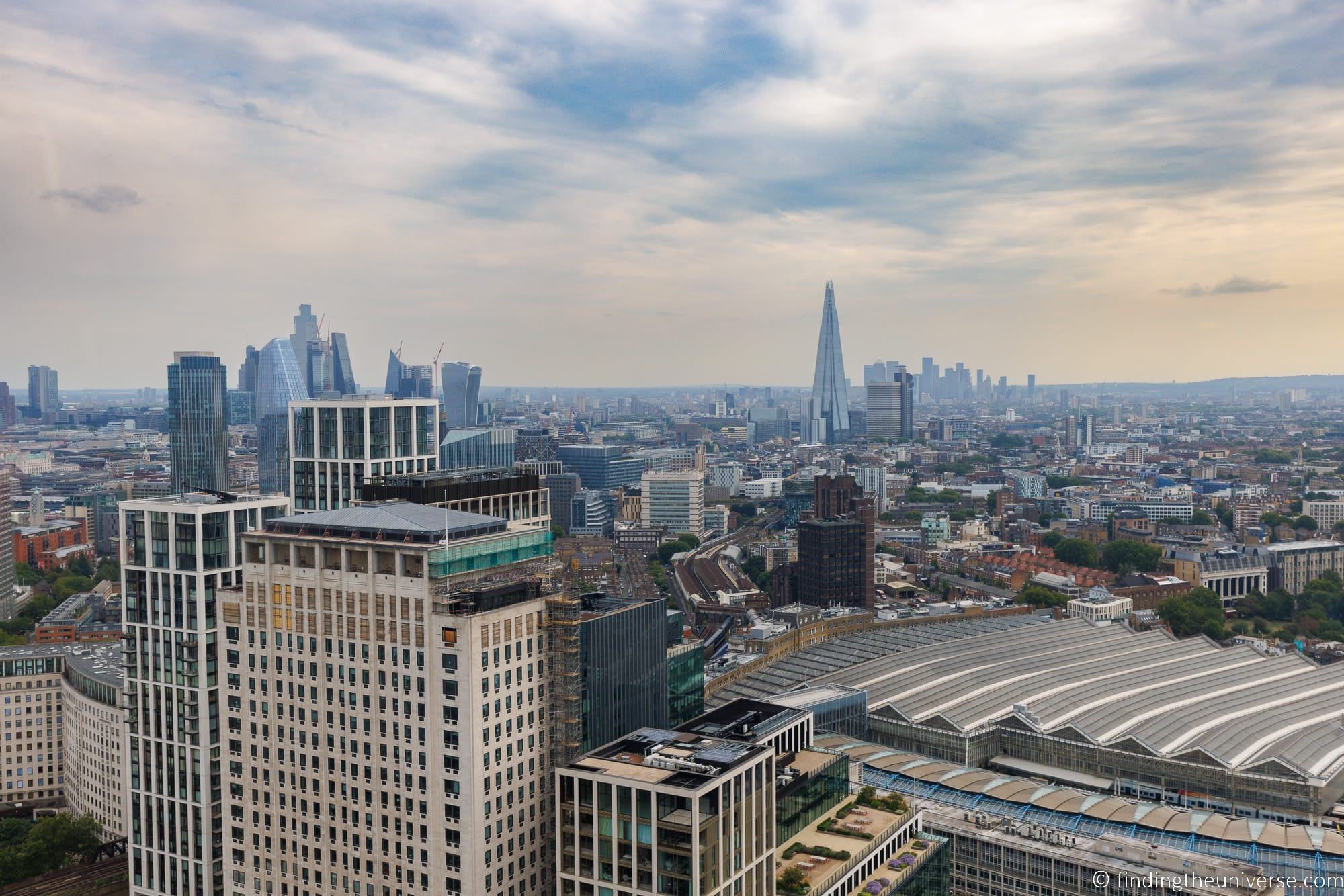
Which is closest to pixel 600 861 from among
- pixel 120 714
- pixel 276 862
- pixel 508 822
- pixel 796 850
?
pixel 508 822

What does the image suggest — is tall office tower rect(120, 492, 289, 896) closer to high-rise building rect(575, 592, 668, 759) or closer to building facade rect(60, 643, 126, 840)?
building facade rect(60, 643, 126, 840)

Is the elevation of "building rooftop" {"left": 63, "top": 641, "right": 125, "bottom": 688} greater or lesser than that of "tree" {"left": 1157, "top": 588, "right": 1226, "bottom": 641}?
greater

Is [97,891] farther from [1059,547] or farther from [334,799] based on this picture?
[1059,547]

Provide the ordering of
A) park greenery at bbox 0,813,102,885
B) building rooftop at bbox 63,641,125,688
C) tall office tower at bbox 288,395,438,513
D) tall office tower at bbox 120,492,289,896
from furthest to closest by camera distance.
A: building rooftop at bbox 63,641,125,688 → tall office tower at bbox 288,395,438,513 → park greenery at bbox 0,813,102,885 → tall office tower at bbox 120,492,289,896

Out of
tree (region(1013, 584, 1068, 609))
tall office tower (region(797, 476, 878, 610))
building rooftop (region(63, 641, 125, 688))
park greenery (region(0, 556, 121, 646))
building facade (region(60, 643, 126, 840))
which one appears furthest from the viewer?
tree (region(1013, 584, 1068, 609))

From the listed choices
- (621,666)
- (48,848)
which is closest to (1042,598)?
(621,666)

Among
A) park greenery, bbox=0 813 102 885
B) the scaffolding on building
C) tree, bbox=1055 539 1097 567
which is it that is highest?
the scaffolding on building

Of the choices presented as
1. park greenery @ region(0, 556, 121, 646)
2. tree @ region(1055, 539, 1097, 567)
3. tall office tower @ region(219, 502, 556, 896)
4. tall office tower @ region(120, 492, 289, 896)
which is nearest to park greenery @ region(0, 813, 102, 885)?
tall office tower @ region(120, 492, 289, 896)
